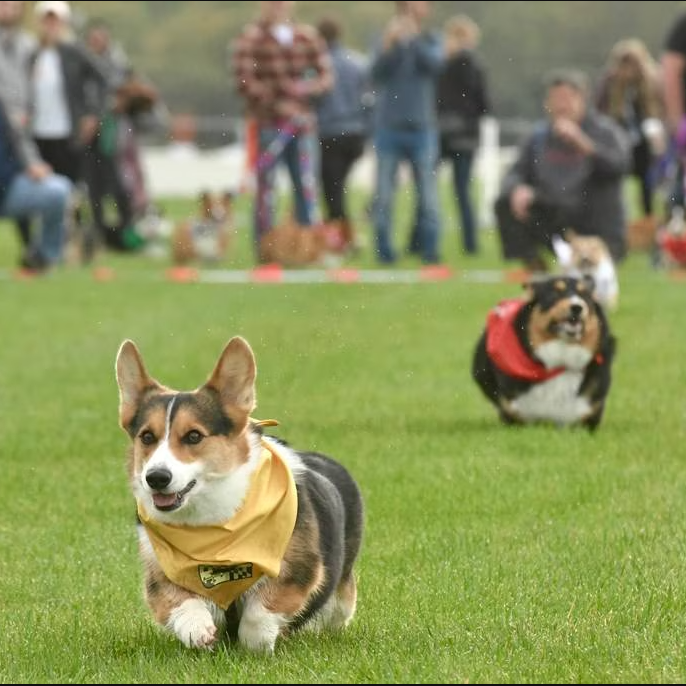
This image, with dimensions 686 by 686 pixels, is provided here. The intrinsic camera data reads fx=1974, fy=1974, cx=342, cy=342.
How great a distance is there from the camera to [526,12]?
33.2 m

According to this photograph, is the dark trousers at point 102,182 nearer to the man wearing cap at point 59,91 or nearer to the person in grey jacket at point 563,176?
the man wearing cap at point 59,91

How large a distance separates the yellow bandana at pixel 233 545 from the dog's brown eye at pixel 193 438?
228 millimetres

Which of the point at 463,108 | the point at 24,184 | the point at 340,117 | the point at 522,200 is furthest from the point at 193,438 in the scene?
the point at 463,108

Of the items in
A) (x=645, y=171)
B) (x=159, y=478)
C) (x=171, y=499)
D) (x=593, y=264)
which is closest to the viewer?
(x=159, y=478)

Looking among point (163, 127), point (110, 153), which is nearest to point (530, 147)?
point (110, 153)

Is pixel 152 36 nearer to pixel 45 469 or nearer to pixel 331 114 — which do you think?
pixel 331 114

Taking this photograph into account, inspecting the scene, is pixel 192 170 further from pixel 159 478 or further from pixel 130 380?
pixel 159 478

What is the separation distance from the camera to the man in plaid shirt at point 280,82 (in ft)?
66.9

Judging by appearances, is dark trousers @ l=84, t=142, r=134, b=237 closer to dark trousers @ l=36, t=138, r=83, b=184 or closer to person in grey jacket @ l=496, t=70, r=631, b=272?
dark trousers @ l=36, t=138, r=83, b=184

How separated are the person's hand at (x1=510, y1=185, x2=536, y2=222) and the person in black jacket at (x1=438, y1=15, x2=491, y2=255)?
5.02 m

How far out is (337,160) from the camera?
906 inches

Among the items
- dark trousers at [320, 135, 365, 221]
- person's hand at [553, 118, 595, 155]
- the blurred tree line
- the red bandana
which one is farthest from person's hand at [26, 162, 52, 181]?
the blurred tree line

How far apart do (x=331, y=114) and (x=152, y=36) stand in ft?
31.6

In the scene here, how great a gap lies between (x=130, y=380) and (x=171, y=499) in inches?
15.8
